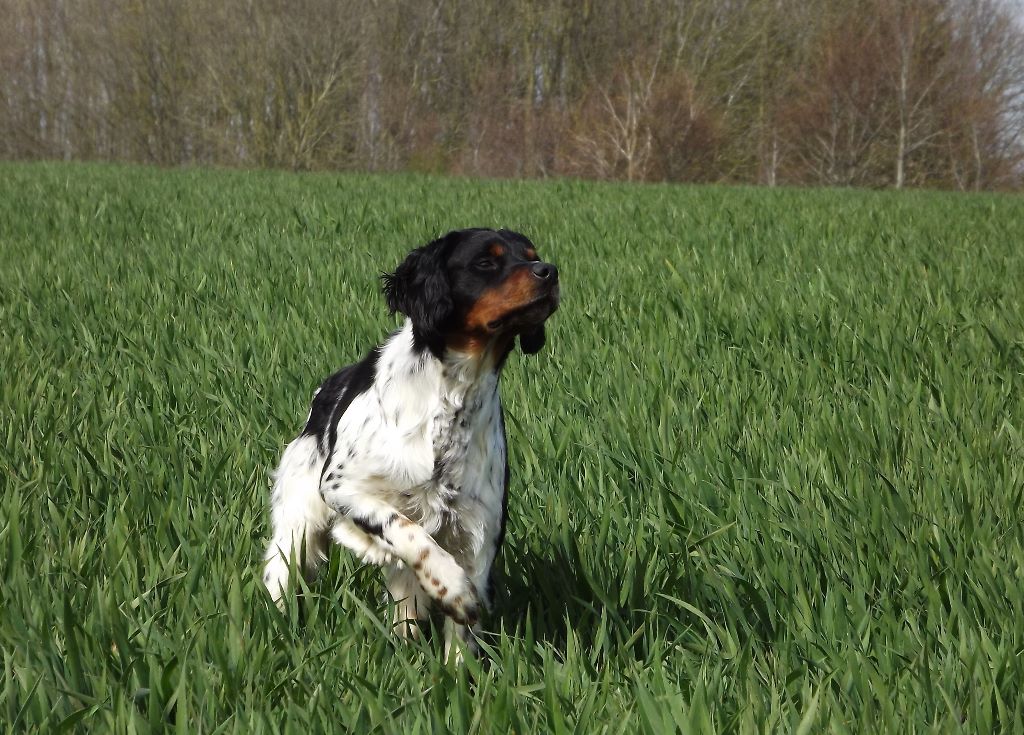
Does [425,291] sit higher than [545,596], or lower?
higher

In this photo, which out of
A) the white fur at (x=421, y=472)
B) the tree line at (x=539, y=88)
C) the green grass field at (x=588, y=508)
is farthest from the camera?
the tree line at (x=539, y=88)

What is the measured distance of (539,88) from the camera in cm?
3547

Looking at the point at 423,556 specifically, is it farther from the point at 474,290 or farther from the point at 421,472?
the point at 474,290

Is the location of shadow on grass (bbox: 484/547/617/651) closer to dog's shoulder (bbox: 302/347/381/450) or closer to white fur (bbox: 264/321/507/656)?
white fur (bbox: 264/321/507/656)

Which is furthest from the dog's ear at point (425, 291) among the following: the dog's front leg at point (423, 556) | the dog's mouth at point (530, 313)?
the dog's front leg at point (423, 556)

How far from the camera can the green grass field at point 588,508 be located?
1.93 meters

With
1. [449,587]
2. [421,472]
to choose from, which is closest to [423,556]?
[449,587]

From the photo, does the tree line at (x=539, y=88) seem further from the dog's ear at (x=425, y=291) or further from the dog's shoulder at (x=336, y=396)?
the dog's ear at (x=425, y=291)

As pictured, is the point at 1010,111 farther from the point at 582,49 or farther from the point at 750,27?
the point at 582,49

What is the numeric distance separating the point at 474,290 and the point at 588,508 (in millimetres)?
796

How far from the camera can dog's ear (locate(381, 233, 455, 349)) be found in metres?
2.54

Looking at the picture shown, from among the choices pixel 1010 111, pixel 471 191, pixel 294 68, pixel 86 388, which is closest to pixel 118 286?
pixel 86 388

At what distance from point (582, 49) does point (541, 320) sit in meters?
35.2

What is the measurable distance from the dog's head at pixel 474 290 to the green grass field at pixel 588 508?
0.59 m
